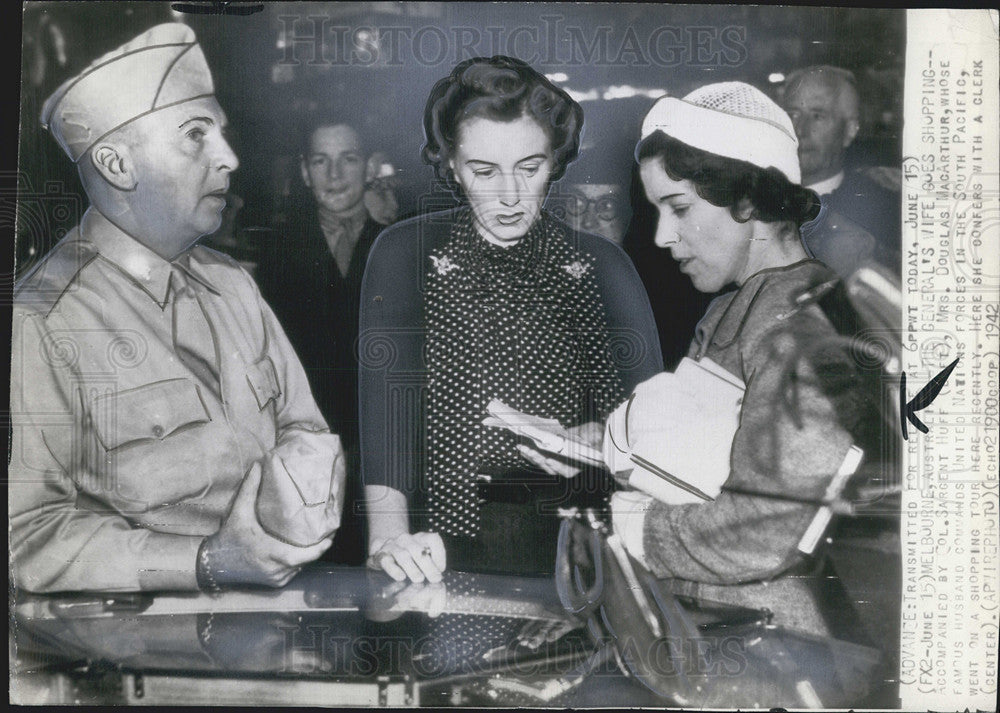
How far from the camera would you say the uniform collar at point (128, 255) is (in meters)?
2.26

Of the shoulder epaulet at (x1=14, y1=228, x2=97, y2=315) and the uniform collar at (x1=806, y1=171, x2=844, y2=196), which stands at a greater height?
the uniform collar at (x1=806, y1=171, x2=844, y2=196)

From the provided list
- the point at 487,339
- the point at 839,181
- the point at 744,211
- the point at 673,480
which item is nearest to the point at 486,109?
the point at 487,339

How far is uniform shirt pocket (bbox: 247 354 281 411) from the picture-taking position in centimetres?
226

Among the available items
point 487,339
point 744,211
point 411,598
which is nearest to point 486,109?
point 487,339

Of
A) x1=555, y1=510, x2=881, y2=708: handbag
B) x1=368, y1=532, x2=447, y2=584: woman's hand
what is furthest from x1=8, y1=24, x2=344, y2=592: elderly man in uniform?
x1=555, y1=510, x2=881, y2=708: handbag

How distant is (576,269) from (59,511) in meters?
1.48

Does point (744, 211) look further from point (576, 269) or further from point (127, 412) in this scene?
point (127, 412)

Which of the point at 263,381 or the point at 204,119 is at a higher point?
the point at 204,119

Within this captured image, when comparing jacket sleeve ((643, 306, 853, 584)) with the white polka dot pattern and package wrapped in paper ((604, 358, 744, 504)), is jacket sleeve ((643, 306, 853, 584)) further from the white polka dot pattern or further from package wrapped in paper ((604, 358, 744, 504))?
the white polka dot pattern

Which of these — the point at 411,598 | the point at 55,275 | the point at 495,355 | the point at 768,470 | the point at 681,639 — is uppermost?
the point at 55,275

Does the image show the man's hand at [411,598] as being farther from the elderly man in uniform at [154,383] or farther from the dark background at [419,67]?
the dark background at [419,67]

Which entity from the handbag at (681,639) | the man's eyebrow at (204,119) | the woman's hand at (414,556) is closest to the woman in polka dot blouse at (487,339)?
the woman's hand at (414,556)

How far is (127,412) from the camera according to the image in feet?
7.33

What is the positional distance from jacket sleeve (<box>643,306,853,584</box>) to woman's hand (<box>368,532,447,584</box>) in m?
0.54
